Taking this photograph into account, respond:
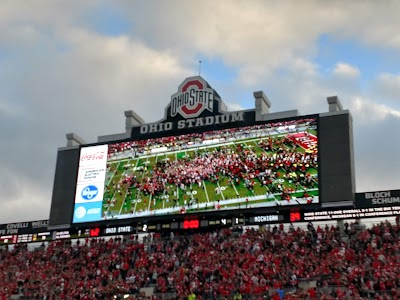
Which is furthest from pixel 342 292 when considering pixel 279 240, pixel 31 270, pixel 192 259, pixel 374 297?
pixel 31 270

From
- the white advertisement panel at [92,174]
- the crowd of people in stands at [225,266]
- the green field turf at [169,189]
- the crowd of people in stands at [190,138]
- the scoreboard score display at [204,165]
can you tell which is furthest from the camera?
the white advertisement panel at [92,174]

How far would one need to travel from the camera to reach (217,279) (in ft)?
95.1

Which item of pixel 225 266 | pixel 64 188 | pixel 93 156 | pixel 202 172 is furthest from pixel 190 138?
pixel 64 188

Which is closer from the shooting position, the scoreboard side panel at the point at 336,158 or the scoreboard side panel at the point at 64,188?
the scoreboard side panel at the point at 336,158

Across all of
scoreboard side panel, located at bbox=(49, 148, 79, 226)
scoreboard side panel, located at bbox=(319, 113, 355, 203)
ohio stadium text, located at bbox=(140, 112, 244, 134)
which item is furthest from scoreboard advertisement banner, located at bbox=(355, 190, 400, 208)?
scoreboard side panel, located at bbox=(49, 148, 79, 226)

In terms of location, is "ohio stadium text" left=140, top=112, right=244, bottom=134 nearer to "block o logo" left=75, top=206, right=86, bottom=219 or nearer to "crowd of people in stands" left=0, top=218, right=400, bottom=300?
"block o logo" left=75, top=206, right=86, bottom=219


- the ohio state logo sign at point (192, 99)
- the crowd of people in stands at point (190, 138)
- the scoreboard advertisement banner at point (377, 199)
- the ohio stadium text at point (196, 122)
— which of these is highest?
the ohio state logo sign at point (192, 99)

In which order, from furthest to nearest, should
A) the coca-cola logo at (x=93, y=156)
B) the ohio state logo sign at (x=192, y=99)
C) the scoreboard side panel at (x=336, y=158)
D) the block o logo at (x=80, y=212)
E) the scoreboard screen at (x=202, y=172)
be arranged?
the coca-cola logo at (x=93, y=156)
the block o logo at (x=80, y=212)
the ohio state logo sign at (x=192, y=99)
the scoreboard screen at (x=202, y=172)
the scoreboard side panel at (x=336, y=158)

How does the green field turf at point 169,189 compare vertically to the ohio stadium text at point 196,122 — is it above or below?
below

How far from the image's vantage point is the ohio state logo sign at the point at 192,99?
3434 centimetres

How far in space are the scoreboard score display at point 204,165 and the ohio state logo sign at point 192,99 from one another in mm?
54

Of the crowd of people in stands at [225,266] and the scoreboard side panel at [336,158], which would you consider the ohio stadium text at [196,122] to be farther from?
the crowd of people in stands at [225,266]

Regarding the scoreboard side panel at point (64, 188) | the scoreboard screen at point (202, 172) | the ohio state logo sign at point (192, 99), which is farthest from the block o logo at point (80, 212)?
the ohio state logo sign at point (192, 99)

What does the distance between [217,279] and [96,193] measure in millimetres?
9571
